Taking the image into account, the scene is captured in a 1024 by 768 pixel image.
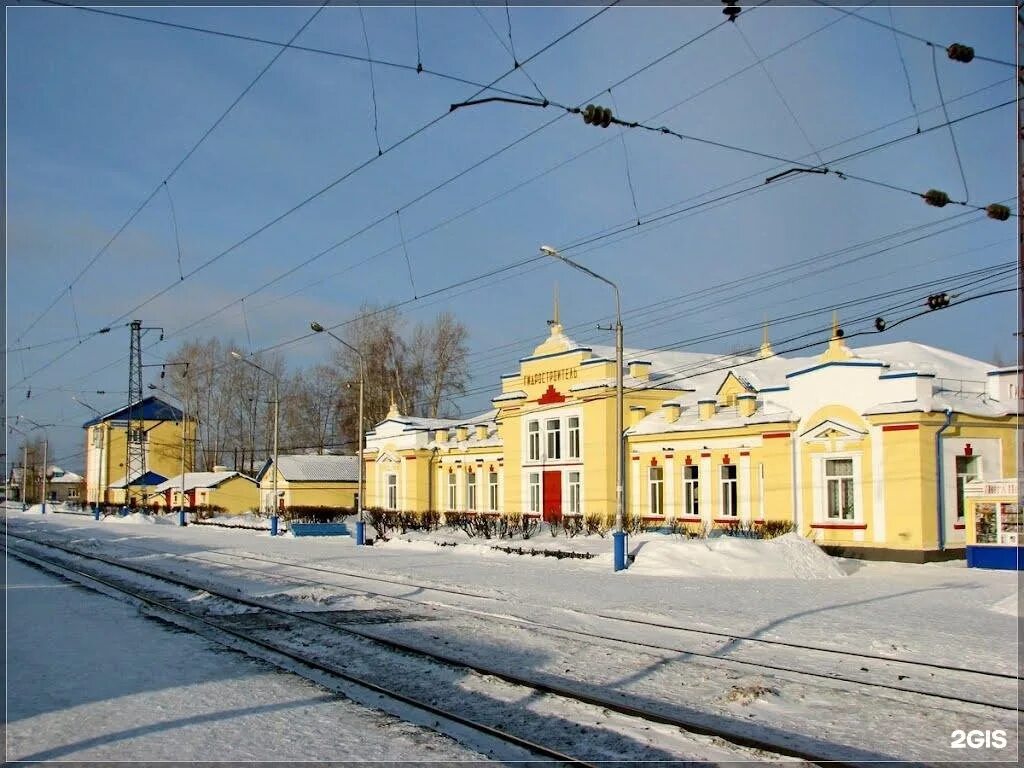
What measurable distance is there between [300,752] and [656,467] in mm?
30067

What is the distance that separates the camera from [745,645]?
13086 millimetres

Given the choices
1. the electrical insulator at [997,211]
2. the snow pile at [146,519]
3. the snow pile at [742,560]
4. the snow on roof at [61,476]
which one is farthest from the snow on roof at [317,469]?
the snow on roof at [61,476]

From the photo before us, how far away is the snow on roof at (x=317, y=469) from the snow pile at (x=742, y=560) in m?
41.9

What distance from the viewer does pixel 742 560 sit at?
23734mm

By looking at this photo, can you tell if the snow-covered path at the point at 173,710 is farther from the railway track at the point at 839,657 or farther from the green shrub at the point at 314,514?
the green shrub at the point at 314,514

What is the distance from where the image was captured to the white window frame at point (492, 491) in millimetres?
47500

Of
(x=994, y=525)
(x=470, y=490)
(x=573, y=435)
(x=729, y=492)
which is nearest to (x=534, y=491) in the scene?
(x=573, y=435)

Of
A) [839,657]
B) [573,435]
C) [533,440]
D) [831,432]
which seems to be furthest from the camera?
[533,440]

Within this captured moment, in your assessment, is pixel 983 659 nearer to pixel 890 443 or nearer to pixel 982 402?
pixel 890 443

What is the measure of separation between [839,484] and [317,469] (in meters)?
43.2

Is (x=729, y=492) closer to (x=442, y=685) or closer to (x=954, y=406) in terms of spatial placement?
(x=954, y=406)

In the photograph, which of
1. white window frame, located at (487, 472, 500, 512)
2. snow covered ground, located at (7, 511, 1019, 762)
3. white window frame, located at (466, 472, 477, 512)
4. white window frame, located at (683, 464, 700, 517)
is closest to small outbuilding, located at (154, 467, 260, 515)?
white window frame, located at (466, 472, 477, 512)

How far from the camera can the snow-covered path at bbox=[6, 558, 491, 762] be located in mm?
7621

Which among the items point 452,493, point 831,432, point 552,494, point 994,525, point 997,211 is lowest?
point 452,493
